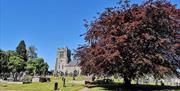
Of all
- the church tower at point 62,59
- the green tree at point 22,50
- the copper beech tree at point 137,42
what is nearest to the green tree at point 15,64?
the green tree at point 22,50

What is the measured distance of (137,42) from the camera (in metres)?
33.5

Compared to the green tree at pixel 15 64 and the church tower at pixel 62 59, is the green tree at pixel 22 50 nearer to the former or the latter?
the green tree at pixel 15 64

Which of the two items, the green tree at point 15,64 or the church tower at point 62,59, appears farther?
the church tower at point 62,59

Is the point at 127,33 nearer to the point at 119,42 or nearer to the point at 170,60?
the point at 119,42

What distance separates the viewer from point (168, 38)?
36.1 metres

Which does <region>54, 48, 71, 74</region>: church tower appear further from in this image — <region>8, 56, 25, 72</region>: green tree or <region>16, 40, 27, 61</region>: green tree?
<region>8, 56, 25, 72</region>: green tree

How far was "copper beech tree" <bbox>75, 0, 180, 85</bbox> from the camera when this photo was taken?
108 feet

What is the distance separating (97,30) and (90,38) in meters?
1.74

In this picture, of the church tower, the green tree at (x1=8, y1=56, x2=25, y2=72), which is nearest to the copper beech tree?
the green tree at (x1=8, y1=56, x2=25, y2=72)

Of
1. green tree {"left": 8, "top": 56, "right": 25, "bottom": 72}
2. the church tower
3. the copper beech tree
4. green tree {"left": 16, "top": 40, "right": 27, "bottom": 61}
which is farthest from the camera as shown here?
the church tower

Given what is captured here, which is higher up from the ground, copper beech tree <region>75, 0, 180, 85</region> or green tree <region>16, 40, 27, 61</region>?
green tree <region>16, 40, 27, 61</region>

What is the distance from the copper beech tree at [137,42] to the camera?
33062 millimetres

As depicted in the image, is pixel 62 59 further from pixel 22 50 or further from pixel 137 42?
pixel 137 42

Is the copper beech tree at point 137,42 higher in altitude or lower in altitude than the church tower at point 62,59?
lower
